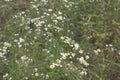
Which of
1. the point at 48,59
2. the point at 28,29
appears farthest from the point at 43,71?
the point at 28,29

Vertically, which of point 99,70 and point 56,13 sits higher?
point 56,13

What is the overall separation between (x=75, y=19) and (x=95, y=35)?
45 cm

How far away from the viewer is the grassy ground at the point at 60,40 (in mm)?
4219

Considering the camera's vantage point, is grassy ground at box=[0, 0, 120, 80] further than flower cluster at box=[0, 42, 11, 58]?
No

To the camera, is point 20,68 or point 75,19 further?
point 75,19

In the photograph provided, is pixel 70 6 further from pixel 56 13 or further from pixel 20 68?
pixel 20 68

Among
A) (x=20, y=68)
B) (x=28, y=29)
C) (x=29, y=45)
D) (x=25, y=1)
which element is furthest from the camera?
(x=25, y=1)

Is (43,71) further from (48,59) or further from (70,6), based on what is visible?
(70,6)

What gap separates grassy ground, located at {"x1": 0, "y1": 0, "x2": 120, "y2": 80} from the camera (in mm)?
4219

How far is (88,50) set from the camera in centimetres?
461

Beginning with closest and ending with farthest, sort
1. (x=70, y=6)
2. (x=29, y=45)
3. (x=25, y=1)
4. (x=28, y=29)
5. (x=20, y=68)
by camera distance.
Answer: (x=20, y=68)
(x=29, y=45)
(x=28, y=29)
(x=70, y=6)
(x=25, y=1)

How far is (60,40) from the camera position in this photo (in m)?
4.66

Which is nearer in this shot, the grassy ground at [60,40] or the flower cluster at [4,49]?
the grassy ground at [60,40]

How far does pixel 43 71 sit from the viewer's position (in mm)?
4191
